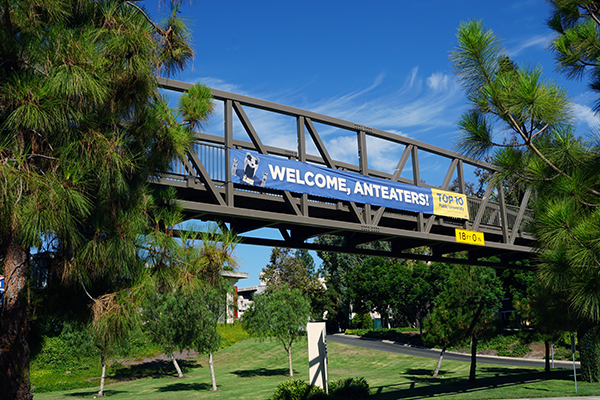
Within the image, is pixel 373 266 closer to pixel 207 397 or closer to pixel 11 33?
pixel 207 397

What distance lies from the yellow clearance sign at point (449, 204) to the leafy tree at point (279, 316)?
22498 mm

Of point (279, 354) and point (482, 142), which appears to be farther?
point (279, 354)

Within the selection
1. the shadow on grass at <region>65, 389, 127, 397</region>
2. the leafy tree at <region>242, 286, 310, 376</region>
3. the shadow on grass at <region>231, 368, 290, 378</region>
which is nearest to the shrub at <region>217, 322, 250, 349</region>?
the shadow on grass at <region>231, 368, 290, 378</region>

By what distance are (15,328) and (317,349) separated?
10.1m

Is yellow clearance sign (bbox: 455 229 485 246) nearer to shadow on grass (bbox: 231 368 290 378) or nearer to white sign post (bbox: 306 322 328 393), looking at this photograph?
white sign post (bbox: 306 322 328 393)

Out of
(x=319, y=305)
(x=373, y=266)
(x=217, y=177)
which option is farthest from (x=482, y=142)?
(x=319, y=305)

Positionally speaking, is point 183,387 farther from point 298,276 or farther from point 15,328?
point 298,276

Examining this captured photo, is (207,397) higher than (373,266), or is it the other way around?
(373,266)

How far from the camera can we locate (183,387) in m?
35.1

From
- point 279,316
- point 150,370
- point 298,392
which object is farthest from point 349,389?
point 150,370

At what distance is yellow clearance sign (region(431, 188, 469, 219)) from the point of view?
60.8 feet

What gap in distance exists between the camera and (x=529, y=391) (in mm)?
20000

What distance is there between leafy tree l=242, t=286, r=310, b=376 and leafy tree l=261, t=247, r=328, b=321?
30376mm

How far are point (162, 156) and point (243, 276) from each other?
57.1 meters
